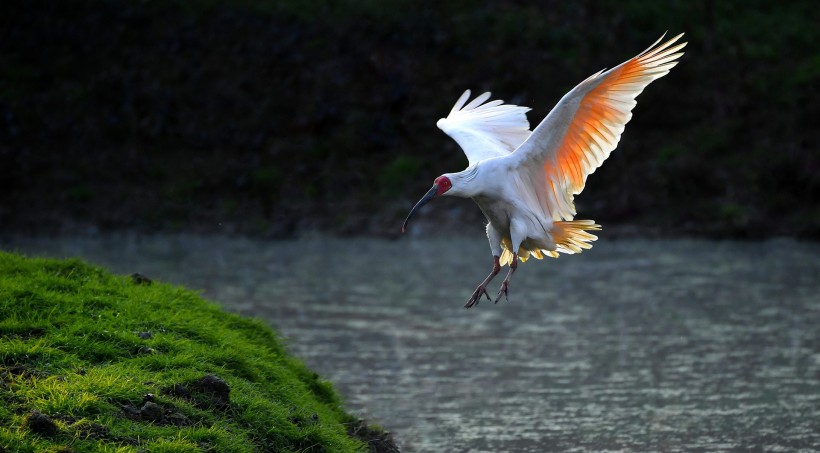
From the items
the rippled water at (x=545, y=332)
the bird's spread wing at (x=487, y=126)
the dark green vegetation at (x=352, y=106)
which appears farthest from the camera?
the dark green vegetation at (x=352, y=106)

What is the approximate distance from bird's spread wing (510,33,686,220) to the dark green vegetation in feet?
54.1

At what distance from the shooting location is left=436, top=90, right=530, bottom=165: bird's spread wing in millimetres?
11398

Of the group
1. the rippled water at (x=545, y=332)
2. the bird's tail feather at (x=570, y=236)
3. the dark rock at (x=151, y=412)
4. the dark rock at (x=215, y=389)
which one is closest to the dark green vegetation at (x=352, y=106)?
the rippled water at (x=545, y=332)

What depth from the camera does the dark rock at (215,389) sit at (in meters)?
7.84

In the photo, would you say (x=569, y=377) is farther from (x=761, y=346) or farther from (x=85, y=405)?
(x=85, y=405)

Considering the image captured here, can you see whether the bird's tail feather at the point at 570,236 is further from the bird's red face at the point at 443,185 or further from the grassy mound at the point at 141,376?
the grassy mound at the point at 141,376

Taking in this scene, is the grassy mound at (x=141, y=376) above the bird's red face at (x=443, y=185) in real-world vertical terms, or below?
below

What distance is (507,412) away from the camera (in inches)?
459

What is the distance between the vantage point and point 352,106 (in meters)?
32.5

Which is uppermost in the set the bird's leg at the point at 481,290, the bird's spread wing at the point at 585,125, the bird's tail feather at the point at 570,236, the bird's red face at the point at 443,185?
the bird's spread wing at the point at 585,125

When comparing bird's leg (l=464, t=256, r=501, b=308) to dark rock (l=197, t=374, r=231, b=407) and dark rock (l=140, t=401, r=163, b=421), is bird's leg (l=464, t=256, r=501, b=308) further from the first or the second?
dark rock (l=140, t=401, r=163, b=421)

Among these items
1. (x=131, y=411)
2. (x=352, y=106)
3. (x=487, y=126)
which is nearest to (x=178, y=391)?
(x=131, y=411)

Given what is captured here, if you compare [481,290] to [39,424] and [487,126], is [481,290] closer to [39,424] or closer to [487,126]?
[487,126]

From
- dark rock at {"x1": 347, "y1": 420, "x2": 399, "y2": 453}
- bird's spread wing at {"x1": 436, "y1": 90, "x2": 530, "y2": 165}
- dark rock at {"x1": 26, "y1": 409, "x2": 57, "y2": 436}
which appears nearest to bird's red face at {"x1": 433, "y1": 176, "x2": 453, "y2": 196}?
bird's spread wing at {"x1": 436, "y1": 90, "x2": 530, "y2": 165}
